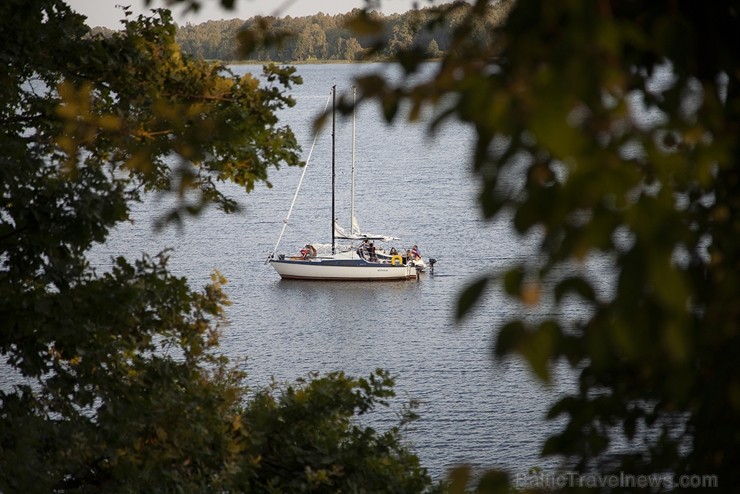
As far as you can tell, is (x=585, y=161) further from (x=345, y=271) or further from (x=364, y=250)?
(x=364, y=250)

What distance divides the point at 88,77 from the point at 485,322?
1246 inches

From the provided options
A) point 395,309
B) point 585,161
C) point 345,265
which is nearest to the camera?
point 585,161

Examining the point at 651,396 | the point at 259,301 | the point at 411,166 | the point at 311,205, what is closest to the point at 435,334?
the point at 259,301

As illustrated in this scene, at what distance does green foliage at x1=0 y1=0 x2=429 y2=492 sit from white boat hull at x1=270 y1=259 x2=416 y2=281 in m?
37.7

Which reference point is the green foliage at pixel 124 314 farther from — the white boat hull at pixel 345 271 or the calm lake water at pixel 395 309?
the white boat hull at pixel 345 271

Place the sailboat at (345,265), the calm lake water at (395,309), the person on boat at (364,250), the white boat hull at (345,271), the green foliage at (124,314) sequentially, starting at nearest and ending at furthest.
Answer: the green foliage at (124,314)
the calm lake water at (395,309)
the sailboat at (345,265)
the white boat hull at (345,271)
the person on boat at (364,250)

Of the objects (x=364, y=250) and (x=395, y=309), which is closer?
(x=395, y=309)

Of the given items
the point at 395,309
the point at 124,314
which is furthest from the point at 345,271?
the point at 124,314

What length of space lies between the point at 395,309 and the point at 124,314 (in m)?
35.8

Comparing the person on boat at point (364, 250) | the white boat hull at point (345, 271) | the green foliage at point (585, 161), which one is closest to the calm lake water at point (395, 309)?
the white boat hull at point (345, 271)

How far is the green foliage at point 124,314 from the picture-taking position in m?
6.16

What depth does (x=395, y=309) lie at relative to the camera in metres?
42.1

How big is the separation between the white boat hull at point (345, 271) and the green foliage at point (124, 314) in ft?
124

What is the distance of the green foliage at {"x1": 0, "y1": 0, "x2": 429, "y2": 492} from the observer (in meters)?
6.16
